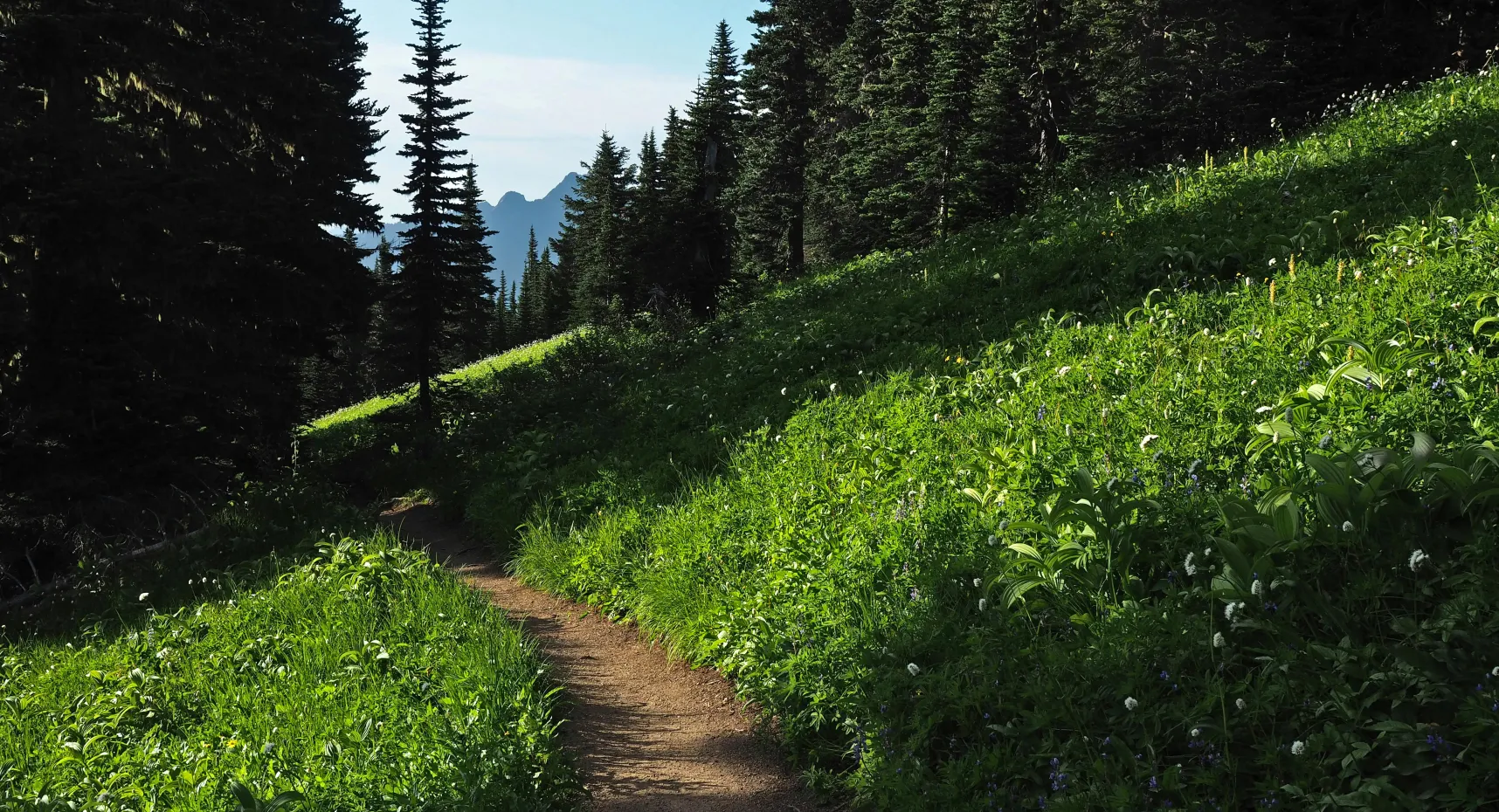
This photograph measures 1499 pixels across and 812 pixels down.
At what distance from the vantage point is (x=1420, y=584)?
126 inches

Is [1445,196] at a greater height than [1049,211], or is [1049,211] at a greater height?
[1049,211]

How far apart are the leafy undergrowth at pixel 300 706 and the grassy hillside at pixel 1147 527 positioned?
155 centimetres

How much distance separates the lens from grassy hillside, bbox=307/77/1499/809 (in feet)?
10.2

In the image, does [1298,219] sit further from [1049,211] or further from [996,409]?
[1049,211]

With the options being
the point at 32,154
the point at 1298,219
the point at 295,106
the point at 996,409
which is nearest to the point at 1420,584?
the point at 996,409

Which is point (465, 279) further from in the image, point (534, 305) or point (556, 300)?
point (534, 305)

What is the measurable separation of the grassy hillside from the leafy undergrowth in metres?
1.55

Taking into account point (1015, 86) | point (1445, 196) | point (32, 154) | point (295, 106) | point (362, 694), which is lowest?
point (362, 694)

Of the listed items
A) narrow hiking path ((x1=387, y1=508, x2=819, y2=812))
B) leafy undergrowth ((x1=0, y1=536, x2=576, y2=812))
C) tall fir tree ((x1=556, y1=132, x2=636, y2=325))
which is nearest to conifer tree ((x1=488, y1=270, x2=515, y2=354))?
tall fir tree ((x1=556, y1=132, x2=636, y2=325))

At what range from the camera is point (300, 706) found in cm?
506

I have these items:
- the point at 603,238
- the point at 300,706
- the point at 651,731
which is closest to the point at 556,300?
the point at 603,238

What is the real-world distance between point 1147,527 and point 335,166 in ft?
69.3

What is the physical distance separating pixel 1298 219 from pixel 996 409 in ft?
16.1

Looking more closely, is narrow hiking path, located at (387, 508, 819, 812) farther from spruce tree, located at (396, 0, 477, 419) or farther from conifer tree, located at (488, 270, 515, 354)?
conifer tree, located at (488, 270, 515, 354)
